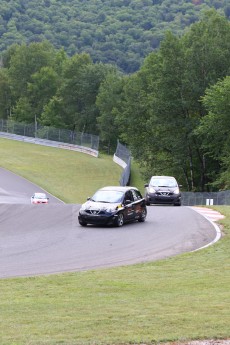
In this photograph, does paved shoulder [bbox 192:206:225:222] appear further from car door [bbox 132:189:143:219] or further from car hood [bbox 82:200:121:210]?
car hood [bbox 82:200:121:210]

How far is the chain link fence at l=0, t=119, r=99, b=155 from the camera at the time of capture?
10431 centimetres

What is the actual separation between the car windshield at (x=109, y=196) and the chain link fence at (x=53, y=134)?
74.6 metres

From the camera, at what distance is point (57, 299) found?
1252 centimetres

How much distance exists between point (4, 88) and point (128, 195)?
389 feet

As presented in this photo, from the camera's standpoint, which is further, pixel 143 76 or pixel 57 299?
pixel 143 76

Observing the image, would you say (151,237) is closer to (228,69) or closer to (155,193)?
(155,193)

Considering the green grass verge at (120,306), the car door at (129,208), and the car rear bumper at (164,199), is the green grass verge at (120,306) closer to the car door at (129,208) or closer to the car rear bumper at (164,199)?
the car door at (129,208)

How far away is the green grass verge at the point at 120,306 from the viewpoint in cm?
947

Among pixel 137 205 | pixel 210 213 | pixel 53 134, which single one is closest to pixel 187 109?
pixel 53 134

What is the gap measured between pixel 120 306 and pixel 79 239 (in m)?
11.6

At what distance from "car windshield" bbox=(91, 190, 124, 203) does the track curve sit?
108 cm

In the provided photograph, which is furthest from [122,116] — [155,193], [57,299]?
[57,299]

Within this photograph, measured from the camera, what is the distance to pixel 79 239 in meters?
23.1

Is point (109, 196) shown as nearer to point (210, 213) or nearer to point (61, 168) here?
point (210, 213)
